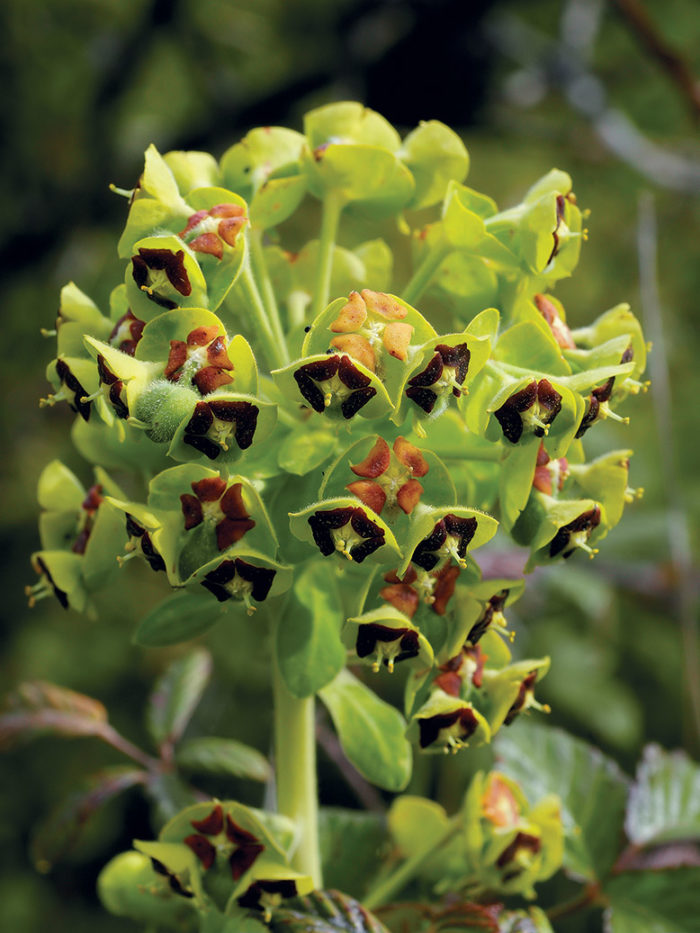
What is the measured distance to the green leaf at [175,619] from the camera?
1.11 meters

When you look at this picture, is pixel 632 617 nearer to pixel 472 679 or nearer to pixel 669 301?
pixel 669 301

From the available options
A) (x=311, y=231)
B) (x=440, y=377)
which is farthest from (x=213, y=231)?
(x=311, y=231)

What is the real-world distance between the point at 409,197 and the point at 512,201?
102 inches

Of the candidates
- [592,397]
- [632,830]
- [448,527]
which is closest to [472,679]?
[448,527]

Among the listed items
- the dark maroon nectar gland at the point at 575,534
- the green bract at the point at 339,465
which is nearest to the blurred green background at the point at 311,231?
the green bract at the point at 339,465

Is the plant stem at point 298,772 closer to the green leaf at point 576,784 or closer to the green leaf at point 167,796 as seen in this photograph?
the green leaf at point 167,796

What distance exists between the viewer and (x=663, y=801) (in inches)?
56.7

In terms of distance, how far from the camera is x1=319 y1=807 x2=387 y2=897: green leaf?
140 centimetres

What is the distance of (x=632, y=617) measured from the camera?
10.3 feet

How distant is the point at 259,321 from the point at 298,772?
0.61 m

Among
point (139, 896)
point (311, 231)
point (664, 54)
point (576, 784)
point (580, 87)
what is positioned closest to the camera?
point (139, 896)

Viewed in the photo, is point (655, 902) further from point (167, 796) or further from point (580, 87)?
point (580, 87)

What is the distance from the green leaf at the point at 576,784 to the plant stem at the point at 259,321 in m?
0.78

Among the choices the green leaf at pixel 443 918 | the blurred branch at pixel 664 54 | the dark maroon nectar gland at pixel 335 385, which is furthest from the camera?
the blurred branch at pixel 664 54
